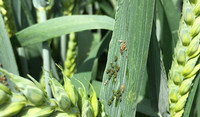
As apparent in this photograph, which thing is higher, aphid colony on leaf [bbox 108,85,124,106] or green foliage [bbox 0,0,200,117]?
green foliage [bbox 0,0,200,117]

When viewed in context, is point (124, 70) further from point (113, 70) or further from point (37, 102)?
point (37, 102)

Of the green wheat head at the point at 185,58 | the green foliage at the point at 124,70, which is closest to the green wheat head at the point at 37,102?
the green foliage at the point at 124,70

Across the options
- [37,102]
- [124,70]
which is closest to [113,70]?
[124,70]

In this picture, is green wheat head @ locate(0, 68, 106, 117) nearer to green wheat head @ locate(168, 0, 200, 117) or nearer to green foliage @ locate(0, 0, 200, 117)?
green foliage @ locate(0, 0, 200, 117)

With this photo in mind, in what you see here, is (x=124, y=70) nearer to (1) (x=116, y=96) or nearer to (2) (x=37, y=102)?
(1) (x=116, y=96)

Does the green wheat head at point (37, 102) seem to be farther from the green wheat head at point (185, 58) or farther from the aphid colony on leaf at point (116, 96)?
the green wheat head at point (185, 58)

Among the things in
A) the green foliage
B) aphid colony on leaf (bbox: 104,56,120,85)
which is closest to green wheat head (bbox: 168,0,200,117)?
the green foliage

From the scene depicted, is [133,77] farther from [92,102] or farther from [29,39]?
[29,39]

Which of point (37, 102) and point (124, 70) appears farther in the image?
point (124, 70)

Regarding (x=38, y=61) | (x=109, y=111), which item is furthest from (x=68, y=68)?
(x=109, y=111)
